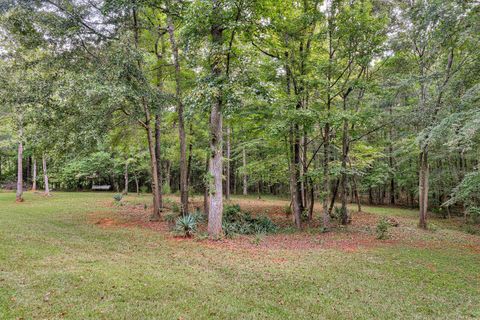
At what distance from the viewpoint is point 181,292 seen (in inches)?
194

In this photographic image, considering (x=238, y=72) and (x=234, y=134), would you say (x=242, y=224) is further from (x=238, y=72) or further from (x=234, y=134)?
(x=238, y=72)

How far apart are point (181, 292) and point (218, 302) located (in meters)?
0.72

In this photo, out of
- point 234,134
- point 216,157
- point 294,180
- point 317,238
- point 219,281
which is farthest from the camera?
point 234,134

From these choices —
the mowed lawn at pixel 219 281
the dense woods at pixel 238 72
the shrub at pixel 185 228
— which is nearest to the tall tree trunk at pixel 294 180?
the dense woods at pixel 238 72

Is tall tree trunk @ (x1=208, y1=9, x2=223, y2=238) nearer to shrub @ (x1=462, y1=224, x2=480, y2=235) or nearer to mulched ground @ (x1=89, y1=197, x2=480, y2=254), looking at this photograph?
mulched ground @ (x1=89, y1=197, x2=480, y2=254)

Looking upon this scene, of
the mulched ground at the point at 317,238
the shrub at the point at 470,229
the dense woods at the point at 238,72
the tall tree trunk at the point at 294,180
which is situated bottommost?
the shrub at the point at 470,229

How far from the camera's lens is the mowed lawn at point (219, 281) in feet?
14.2

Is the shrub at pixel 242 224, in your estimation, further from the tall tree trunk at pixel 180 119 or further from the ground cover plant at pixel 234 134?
the tall tree trunk at pixel 180 119

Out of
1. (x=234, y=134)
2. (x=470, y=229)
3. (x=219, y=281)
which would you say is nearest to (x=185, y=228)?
(x=219, y=281)

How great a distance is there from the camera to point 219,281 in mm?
5617

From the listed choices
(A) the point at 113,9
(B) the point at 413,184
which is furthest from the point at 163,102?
(B) the point at 413,184

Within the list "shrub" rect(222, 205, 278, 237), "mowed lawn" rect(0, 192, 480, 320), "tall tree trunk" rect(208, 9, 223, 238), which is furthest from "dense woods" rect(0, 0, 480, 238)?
"mowed lawn" rect(0, 192, 480, 320)

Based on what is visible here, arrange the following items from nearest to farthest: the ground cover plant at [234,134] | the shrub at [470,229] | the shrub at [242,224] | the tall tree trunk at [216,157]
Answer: the ground cover plant at [234,134], the tall tree trunk at [216,157], the shrub at [242,224], the shrub at [470,229]

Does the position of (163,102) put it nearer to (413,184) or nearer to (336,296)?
(336,296)
